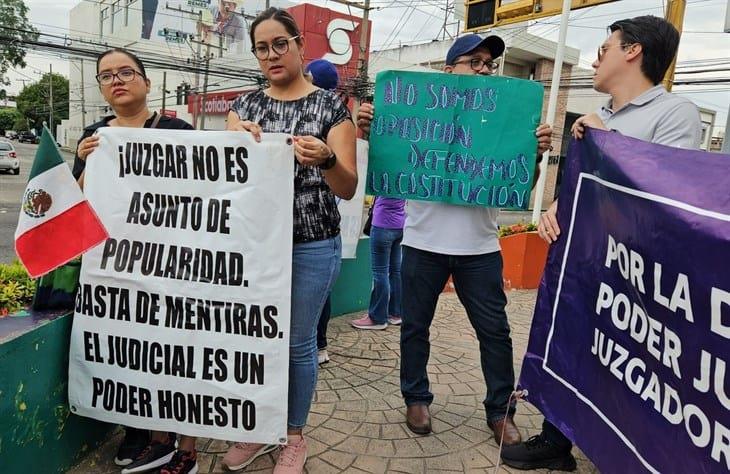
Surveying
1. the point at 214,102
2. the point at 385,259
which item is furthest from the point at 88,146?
the point at 214,102

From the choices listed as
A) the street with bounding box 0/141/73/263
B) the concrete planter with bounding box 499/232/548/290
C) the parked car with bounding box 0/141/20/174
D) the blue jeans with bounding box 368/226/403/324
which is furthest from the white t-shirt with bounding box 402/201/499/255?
the parked car with bounding box 0/141/20/174

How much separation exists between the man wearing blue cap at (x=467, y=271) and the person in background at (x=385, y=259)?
4.75 ft

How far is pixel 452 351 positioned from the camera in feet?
13.2

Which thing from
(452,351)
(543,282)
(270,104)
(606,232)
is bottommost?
(452,351)

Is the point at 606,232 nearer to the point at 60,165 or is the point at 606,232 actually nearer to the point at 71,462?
the point at 60,165

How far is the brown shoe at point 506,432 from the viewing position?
2586 millimetres

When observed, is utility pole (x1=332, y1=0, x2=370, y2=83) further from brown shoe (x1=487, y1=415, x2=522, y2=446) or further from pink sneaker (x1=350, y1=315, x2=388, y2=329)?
brown shoe (x1=487, y1=415, x2=522, y2=446)

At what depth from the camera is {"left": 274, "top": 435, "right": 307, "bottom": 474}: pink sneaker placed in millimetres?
2235

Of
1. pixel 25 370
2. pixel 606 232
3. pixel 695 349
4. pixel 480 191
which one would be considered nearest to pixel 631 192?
pixel 606 232

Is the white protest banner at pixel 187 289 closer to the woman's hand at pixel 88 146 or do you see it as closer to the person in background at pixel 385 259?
the woman's hand at pixel 88 146

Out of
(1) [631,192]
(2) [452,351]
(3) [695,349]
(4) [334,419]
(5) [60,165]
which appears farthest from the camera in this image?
(2) [452,351]

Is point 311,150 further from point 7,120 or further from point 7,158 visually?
point 7,120

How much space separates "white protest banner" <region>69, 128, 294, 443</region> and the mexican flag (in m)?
0.12

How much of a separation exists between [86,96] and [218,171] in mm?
59171
